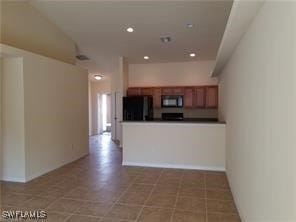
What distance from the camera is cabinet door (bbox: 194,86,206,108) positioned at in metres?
7.09

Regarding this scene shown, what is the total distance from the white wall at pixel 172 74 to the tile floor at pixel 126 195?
3.40 meters

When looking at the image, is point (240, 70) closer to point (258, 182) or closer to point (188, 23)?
point (258, 182)

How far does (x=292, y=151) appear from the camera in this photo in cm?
133

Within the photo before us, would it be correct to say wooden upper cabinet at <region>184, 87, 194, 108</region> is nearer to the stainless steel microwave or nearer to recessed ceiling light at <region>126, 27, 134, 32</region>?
the stainless steel microwave

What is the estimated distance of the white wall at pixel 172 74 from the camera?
290 inches

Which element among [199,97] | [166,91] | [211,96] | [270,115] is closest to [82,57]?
[166,91]

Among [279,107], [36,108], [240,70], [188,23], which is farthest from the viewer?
[188,23]

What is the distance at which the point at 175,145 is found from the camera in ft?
16.9

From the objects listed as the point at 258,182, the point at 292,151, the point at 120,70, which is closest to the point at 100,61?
the point at 120,70

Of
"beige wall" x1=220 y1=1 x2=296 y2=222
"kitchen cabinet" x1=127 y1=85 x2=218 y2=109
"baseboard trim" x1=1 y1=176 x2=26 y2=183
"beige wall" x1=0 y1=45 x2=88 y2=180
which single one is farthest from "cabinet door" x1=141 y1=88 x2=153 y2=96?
"beige wall" x1=220 y1=1 x2=296 y2=222

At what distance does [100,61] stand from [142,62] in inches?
54.3

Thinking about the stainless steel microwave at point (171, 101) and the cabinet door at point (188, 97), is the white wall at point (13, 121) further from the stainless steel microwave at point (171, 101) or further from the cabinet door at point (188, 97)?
the cabinet door at point (188, 97)

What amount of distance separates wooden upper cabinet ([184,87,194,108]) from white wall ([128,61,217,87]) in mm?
338

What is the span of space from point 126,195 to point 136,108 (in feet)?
11.1
